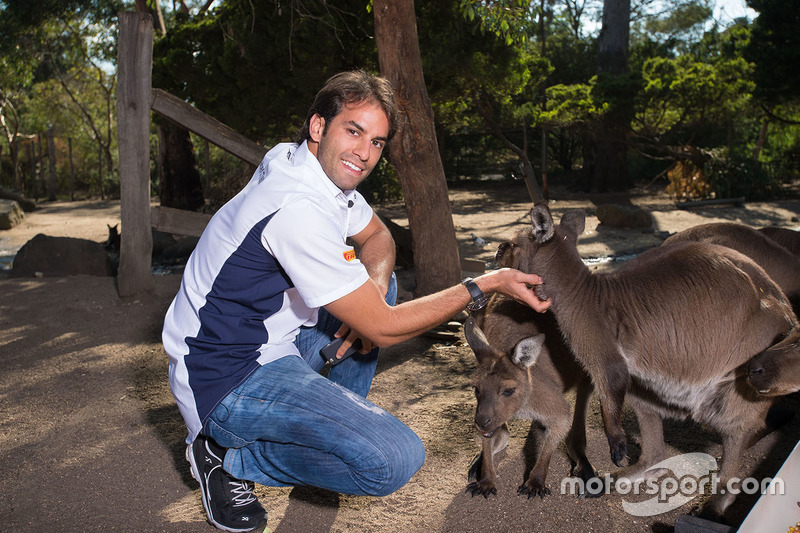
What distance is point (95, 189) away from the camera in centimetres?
1930

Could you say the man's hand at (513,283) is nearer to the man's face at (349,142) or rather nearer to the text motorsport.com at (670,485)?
the man's face at (349,142)

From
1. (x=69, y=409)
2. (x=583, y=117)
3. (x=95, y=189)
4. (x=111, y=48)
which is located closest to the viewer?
(x=69, y=409)

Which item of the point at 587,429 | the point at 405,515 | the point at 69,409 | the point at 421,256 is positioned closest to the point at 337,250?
the point at 405,515

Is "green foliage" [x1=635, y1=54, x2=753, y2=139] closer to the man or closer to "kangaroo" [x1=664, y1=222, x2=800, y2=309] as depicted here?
"kangaroo" [x1=664, y1=222, x2=800, y2=309]

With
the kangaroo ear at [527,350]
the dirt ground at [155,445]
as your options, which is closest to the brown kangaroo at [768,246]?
the dirt ground at [155,445]

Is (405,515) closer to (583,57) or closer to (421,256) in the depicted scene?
(421,256)

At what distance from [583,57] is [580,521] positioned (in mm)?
20000

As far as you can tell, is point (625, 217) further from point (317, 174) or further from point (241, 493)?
point (241, 493)

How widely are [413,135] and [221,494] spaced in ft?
10.2

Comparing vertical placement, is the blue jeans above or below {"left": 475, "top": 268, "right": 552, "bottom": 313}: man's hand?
below

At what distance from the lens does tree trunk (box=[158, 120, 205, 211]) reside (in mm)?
10383

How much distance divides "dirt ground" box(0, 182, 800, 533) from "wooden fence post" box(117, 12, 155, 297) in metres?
0.67

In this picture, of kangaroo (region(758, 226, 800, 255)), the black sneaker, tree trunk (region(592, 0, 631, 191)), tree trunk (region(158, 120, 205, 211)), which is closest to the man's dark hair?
the black sneaker

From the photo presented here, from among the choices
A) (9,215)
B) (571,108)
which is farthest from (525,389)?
(9,215)
